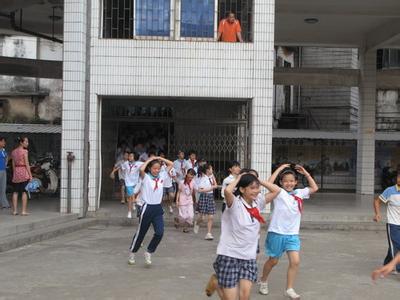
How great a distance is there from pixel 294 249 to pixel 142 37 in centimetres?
825

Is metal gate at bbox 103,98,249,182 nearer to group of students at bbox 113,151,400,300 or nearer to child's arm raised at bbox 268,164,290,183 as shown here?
group of students at bbox 113,151,400,300

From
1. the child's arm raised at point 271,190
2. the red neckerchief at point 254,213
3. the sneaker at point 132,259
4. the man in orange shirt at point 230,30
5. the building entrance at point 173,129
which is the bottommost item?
the sneaker at point 132,259

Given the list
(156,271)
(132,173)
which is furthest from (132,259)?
(132,173)

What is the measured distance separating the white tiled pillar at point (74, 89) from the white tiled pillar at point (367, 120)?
11.0m

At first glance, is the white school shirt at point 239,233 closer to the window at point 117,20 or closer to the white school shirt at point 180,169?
the white school shirt at point 180,169

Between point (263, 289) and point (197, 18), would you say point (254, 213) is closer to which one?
point (263, 289)

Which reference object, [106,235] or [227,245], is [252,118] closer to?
[106,235]

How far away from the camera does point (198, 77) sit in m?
13.2

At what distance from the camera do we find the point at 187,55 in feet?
43.4

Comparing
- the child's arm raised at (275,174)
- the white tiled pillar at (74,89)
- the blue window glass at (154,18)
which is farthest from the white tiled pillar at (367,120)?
the child's arm raised at (275,174)

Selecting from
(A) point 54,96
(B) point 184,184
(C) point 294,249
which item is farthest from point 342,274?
(A) point 54,96

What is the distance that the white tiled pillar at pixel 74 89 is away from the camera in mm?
12672

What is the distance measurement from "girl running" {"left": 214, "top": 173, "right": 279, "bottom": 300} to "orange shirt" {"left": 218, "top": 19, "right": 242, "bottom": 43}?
8.68 meters

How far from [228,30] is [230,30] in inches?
2.1
